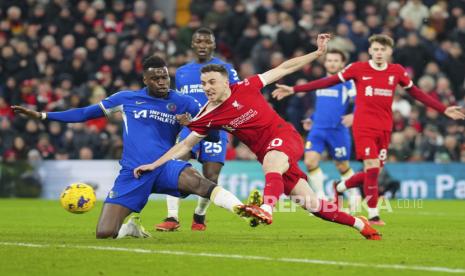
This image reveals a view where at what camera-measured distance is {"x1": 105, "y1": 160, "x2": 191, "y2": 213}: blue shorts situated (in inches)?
424

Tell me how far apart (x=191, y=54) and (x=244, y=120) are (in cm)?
1339

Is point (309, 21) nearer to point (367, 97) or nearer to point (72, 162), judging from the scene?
point (72, 162)

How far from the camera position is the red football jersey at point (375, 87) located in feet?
45.9

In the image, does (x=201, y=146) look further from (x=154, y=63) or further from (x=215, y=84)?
(x=215, y=84)

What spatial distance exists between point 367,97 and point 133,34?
12.0 m

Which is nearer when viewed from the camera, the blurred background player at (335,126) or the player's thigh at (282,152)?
the player's thigh at (282,152)

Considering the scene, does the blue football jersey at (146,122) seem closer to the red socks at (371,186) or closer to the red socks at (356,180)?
the red socks at (371,186)

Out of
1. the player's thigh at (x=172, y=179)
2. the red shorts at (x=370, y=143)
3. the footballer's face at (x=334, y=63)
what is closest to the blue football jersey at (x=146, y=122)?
the player's thigh at (x=172, y=179)

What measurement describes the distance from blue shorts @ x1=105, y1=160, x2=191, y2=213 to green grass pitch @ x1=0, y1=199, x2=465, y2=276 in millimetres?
423

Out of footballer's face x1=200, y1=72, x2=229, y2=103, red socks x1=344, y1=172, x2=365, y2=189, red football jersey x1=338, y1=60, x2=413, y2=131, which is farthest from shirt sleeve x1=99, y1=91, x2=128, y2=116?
red socks x1=344, y1=172, x2=365, y2=189

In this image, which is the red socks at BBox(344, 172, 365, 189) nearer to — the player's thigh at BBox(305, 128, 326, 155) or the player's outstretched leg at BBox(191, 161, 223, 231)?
the player's thigh at BBox(305, 128, 326, 155)

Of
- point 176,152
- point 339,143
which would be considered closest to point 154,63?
point 176,152

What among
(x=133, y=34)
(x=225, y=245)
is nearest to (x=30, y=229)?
(x=225, y=245)

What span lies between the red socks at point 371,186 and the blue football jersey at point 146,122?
360 centimetres
